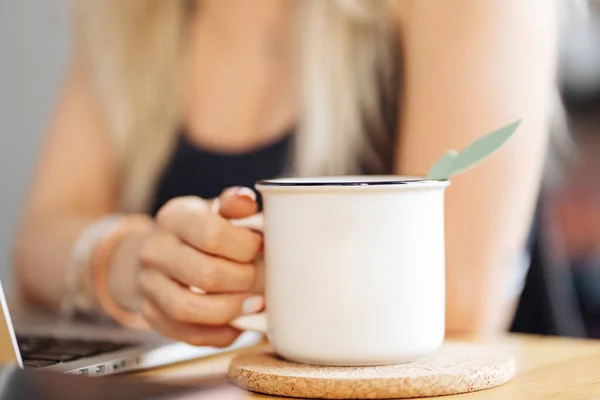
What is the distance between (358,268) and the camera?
46 cm

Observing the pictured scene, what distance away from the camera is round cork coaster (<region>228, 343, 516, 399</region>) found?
0.43 metres

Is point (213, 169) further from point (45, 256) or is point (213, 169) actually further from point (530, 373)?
point (530, 373)

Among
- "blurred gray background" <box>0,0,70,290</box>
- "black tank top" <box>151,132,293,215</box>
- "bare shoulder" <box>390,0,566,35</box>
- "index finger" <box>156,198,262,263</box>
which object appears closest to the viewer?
"index finger" <box>156,198,262,263</box>

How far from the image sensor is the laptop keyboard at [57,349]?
0.53m

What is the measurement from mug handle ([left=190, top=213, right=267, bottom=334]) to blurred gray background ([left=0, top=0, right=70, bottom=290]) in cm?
156

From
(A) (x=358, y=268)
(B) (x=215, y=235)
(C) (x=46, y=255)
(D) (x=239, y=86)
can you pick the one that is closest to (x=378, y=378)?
(A) (x=358, y=268)

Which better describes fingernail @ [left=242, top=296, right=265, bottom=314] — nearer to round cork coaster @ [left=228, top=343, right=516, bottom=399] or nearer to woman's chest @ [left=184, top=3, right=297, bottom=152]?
round cork coaster @ [left=228, top=343, right=516, bottom=399]

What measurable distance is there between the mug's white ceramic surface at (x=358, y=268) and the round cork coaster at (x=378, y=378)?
1 cm

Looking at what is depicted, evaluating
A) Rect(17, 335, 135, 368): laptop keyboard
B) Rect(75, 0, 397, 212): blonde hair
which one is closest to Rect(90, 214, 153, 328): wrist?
Rect(17, 335, 135, 368): laptop keyboard

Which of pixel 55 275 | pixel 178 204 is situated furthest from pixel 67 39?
pixel 178 204

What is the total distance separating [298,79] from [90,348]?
63 centimetres

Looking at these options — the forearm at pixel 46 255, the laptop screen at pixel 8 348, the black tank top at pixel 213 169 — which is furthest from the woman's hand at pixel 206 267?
the black tank top at pixel 213 169

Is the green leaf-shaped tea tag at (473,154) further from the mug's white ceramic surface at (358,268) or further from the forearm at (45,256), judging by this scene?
the forearm at (45,256)

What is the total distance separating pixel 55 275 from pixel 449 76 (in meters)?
0.58
